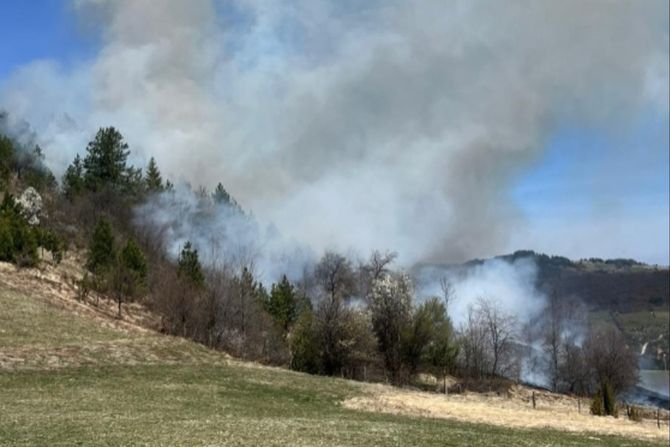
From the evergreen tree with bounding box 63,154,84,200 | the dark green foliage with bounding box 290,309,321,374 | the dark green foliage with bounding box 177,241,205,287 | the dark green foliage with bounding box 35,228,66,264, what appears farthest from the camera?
the evergreen tree with bounding box 63,154,84,200

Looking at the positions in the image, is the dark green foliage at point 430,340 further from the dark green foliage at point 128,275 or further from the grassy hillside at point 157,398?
the dark green foliage at point 128,275

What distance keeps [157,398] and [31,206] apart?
83752mm

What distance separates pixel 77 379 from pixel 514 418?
2867cm

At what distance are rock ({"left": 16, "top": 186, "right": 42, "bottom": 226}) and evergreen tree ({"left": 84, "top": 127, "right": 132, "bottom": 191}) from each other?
2183 cm

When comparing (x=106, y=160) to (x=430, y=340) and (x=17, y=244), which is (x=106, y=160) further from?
(x=430, y=340)

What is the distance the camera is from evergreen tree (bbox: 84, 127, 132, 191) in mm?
134663

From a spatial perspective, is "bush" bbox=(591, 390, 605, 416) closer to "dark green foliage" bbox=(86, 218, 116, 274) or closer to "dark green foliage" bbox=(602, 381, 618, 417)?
"dark green foliage" bbox=(602, 381, 618, 417)

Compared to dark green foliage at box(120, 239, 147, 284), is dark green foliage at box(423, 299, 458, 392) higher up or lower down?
lower down

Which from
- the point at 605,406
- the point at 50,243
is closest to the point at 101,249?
the point at 50,243

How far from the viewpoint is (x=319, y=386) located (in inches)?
2010

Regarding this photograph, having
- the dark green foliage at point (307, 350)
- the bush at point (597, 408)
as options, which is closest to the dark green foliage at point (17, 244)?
the dark green foliage at point (307, 350)

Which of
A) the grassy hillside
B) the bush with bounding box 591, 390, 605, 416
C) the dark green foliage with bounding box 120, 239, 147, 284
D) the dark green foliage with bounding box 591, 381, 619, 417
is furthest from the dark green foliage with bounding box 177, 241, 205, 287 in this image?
the dark green foliage with bounding box 591, 381, 619, 417

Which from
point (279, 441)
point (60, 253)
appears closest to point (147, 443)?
point (279, 441)

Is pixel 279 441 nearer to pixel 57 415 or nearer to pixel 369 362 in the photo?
pixel 57 415
